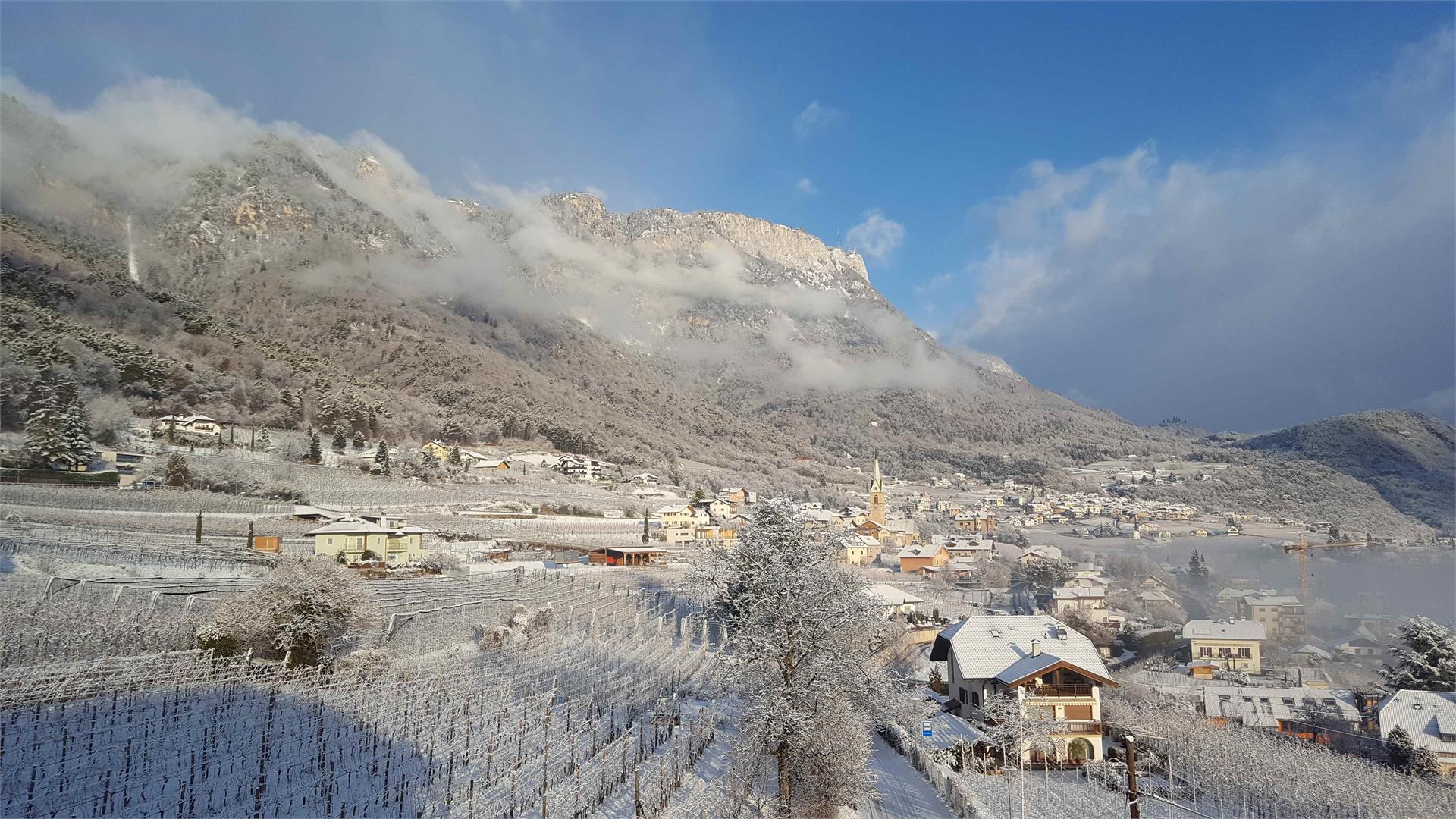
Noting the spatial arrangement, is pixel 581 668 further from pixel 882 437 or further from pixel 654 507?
pixel 882 437

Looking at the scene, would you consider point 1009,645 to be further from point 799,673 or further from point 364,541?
point 364,541

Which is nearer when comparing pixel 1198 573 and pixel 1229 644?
pixel 1229 644

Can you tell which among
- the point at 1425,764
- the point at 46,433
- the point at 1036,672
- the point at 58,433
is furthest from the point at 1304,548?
the point at 46,433

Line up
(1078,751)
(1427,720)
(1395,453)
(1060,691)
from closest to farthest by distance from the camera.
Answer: (1078,751)
(1060,691)
(1427,720)
(1395,453)

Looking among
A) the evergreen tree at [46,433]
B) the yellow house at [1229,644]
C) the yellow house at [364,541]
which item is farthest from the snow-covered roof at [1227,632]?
the evergreen tree at [46,433]

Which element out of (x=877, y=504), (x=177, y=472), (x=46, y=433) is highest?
(x=46, y=433)

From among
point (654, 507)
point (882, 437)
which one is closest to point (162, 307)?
point (654, 507)
